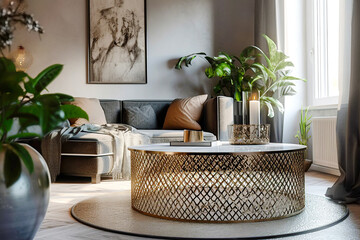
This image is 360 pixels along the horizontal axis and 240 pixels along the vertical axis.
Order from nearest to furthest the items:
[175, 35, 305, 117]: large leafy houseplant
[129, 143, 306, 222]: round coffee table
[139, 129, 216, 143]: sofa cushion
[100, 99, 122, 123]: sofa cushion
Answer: [129, 143, 306, 222]: round coffee table
[139, 129, 216, 143]: sofa cushion
[175, 35, 305, 117]: large leafy houseplant
[100, 99, 122, 123]: sofa cushion

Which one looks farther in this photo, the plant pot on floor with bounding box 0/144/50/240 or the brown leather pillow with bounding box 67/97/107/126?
the brown leather pillow with bounding box 67/97/107/126

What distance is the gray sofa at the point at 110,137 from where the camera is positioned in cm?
351

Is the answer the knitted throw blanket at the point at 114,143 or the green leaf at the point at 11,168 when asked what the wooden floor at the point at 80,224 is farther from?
the green leaf at the point at 11,168

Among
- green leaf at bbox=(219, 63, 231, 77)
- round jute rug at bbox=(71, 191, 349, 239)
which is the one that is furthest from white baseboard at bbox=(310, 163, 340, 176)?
round jute rug at bbox=(71, 191, 349, 239)

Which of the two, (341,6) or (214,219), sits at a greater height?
(341,6)

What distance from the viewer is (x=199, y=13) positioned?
516cm

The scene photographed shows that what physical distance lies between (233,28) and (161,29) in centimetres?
88

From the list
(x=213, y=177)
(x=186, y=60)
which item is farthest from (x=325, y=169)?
(x=213, y=177)

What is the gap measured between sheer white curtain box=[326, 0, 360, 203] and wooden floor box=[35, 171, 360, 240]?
199mm

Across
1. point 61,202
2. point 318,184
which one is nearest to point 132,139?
point 61,202

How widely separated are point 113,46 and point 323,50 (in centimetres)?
233

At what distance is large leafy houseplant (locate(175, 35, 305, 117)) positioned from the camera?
4277 mm

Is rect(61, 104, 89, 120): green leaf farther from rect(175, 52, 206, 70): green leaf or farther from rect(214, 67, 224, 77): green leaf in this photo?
rect(175, 52, 206, 70): green leaf

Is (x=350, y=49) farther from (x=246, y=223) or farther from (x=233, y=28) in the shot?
(x=233, y=28)
